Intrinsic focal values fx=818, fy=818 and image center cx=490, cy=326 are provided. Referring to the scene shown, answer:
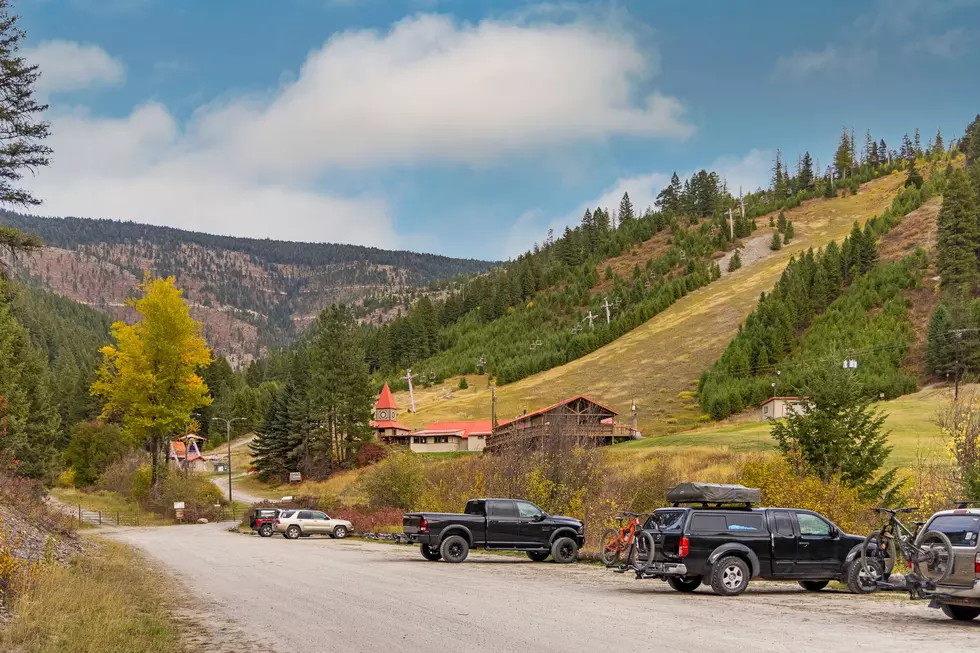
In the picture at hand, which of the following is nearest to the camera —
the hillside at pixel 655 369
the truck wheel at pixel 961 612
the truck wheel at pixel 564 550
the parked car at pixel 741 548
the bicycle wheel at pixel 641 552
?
the truck wheel at pixel 961 612

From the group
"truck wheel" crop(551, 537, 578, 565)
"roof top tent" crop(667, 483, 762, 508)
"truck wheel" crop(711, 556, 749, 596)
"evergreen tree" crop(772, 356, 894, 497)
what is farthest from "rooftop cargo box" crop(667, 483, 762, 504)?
"evergreen tree" crop(772, 356, 894, 497)

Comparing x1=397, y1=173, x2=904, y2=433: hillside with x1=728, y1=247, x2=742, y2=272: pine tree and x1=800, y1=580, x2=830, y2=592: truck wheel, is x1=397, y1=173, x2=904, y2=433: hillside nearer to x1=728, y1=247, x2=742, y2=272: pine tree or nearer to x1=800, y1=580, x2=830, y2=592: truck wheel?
x1=728, y1=247, x2=742, y2=272: pine tree

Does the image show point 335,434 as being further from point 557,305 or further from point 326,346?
point 557,305

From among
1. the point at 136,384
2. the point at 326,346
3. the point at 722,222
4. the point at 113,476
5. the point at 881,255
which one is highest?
the point at 722,222

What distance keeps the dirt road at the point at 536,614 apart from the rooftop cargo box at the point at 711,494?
2.04 m

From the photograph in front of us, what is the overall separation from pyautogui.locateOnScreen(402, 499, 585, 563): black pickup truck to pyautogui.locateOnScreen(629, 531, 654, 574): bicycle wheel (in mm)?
8625

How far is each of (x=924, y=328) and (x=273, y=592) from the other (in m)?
102

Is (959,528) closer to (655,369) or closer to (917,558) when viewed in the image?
(917,558)

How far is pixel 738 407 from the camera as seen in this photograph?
313 feet

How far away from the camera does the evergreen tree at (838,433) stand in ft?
113

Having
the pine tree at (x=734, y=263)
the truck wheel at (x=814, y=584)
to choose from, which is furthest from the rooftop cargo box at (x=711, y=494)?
the pine tree at (x=734, y=263)

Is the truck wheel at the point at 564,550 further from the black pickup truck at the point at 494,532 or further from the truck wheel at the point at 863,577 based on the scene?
the truck wheel at the point at 863,577

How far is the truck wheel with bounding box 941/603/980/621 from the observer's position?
13477 mm

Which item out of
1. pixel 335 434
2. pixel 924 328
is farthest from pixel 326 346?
pixel 924 328
